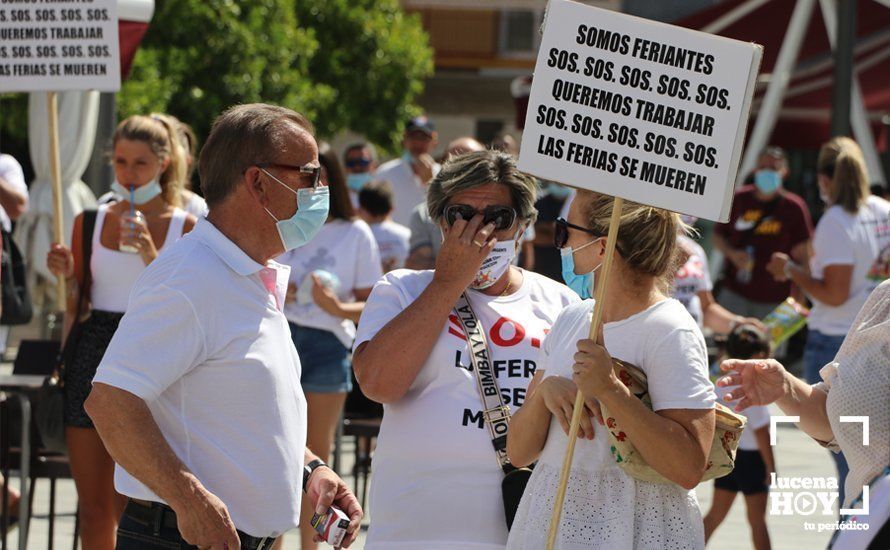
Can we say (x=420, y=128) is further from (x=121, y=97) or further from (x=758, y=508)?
(x=121, y=97)

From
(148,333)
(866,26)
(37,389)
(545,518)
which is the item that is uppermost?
(866,26)

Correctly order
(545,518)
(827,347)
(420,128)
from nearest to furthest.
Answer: (545,518)
(827,347)
(420,128)

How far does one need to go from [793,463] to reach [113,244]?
6080mm

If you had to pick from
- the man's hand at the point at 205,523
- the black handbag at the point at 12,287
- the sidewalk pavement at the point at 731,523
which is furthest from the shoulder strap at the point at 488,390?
the sidewalk pavement at the point at 731,523

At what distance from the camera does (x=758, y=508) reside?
743 cm

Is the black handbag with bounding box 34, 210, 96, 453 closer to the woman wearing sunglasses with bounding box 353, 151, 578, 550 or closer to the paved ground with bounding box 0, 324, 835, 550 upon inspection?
the paved ground with bounding box 0, 324, 835, 550

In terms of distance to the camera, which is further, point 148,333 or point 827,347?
point 827,347

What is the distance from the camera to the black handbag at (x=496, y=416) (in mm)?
4160

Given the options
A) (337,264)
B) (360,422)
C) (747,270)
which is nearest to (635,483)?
(337,264)

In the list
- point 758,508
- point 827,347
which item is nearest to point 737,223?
point 827,347

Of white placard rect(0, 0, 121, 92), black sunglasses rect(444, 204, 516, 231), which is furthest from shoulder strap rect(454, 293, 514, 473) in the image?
white placard rect(0, 0, 121, 92)

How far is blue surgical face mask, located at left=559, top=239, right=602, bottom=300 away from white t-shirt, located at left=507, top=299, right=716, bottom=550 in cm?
33

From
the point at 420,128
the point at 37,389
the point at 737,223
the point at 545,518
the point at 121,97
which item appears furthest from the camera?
the point at 121,97

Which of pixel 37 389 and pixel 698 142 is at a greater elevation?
pixel 698 142
